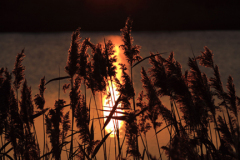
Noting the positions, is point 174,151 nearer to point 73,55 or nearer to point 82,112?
point 82,112

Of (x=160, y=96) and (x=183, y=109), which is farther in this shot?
(x=160, y=96)

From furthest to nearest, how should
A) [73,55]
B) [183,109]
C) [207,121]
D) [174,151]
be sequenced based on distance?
[73,55] < [207,121] < [183,109] < [174,151]

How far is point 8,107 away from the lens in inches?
116

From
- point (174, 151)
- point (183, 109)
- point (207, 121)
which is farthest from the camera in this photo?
point (207, 121)

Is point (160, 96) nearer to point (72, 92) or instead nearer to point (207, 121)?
point (207, 121)

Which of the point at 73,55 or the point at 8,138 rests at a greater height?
the point at 73,55

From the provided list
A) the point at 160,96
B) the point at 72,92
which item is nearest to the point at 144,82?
the point at 160,96

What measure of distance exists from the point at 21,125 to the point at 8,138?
252mm

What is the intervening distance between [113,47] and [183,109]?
1.15 m

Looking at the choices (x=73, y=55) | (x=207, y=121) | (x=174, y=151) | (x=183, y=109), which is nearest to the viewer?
(x=174, y=151)

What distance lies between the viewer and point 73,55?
115 inches

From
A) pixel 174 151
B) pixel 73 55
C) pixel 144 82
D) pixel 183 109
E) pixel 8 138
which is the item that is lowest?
pixel 174 151

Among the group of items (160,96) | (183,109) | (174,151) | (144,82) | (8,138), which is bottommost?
(174,151)

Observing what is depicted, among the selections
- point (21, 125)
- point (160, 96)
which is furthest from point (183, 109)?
point (21, 125)
